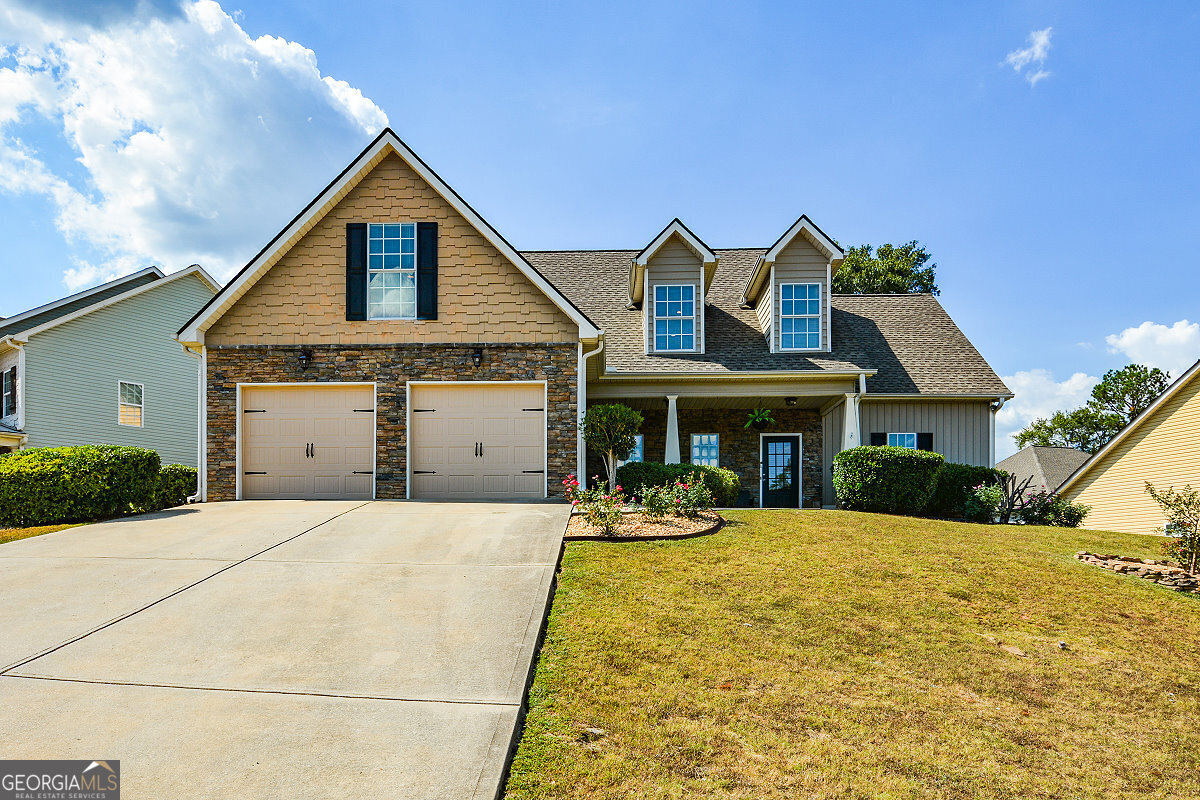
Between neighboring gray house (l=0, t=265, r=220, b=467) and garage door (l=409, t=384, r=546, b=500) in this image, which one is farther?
neighboring gray house (l=0, t=265, r=220, b=467)

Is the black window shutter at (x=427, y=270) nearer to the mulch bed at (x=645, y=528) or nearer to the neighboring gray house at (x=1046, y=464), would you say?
the mulch bed at (x=645, y=528)

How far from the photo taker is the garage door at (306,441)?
40.7 feet

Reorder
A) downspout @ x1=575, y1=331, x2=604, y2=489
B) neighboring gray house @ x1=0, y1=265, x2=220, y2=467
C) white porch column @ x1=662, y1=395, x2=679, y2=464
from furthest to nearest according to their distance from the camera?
neighboring gray house @ x1=0, y1=265, x2=220, y2=467, white porch column @ x1=662, y1=395, x2=679, y2=464, downspout @ x1=575, y1=331, x2=604, y2=489

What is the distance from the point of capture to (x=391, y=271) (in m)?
12.6

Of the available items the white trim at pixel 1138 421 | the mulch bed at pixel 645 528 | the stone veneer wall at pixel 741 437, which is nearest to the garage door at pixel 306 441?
the mulch bed at pixel 645 528

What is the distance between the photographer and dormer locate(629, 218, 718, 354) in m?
15.5

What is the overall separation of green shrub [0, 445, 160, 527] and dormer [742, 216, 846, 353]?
13.1m

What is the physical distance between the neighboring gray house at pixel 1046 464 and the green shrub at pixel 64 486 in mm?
29069

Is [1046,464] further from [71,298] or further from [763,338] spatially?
[71,298]

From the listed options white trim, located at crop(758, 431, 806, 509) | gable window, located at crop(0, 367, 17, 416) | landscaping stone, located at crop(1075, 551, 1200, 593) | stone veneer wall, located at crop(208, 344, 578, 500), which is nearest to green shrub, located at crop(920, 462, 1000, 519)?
white trim, located at crop(758, 431, 806, 509)

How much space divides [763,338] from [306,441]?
1044 centimetres

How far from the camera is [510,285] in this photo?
1245cm

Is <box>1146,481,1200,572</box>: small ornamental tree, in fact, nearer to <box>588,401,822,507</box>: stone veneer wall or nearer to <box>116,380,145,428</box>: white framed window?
<box>588,401,822,507</box>: stone veneer wall

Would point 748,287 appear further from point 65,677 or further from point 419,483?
point 65,677
